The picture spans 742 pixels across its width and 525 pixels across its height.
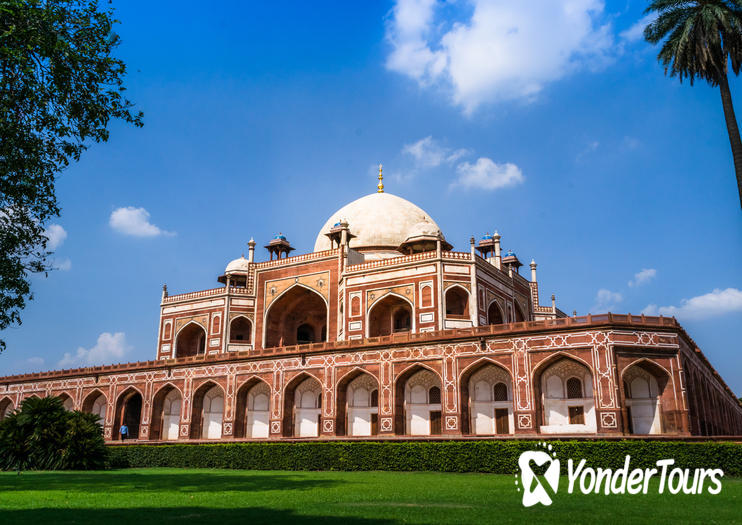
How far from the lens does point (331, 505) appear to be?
479 inches

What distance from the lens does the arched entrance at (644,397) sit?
27.9m

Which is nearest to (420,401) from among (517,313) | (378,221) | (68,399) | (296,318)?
(517,313)

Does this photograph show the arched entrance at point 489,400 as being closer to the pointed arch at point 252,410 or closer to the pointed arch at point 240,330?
the pointed arch at point 252,410

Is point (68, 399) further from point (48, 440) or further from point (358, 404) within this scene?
point (358, 404)

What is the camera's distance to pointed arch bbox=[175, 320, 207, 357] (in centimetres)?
4825

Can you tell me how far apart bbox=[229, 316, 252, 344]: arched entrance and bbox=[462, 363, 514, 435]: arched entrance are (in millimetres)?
21018

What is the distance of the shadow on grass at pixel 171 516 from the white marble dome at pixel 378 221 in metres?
34.9

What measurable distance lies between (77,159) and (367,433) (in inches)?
881

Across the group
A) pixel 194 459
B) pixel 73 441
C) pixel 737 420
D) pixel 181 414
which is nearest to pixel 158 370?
pixel 181 414

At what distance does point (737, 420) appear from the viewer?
A: 178 feet

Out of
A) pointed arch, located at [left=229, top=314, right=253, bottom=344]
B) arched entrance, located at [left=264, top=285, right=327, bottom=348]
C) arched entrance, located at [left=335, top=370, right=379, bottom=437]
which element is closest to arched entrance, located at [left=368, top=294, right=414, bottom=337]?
arched entrance, located at [left=264, top=285, right=327, bottom=348]

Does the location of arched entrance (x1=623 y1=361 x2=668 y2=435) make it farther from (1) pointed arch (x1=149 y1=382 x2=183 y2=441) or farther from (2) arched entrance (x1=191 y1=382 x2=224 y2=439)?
(1) pointed arch (x1=149 y1=382 x2=183 y2=441)

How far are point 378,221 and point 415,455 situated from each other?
25147 millimetres

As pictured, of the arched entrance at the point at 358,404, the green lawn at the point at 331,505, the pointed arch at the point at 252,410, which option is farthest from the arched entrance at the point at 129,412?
the green lawn at the point at 331,505
